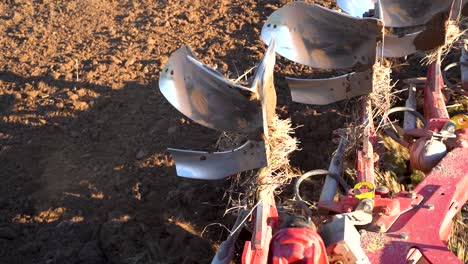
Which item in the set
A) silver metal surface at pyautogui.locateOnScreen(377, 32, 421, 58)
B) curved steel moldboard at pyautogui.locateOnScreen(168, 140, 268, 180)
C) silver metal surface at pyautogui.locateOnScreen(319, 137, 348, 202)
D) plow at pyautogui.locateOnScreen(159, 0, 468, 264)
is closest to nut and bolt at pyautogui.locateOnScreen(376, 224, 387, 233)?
plow at pyautogui.locateOnScreen(159, 0, 468, 264)

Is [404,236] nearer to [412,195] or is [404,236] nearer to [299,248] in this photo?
[412,195]

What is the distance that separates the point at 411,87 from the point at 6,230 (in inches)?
111

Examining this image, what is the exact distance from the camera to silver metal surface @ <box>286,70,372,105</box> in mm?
3902

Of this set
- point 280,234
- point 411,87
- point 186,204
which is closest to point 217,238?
point 186,204

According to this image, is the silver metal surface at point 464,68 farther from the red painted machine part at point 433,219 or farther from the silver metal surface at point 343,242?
the silver metal surface at point 343,242

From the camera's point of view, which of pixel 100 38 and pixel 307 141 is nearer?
pixel 307 141

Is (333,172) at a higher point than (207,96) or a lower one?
lower

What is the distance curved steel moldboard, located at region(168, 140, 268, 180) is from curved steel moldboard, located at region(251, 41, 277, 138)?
14 cm

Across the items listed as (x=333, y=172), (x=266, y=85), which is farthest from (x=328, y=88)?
(x=266, y=85)

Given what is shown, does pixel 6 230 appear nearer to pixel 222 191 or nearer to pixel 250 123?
pixel 222 191

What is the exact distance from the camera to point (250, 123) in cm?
307

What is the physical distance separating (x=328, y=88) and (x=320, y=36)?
1.16 feet

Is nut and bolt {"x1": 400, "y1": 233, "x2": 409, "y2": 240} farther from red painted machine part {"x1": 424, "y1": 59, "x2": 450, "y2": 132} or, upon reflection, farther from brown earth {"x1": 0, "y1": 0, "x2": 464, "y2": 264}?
brown earth {"x1": 0, "y1": 0, "x2": 464, "y2": 264}

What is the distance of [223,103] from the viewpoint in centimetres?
310
